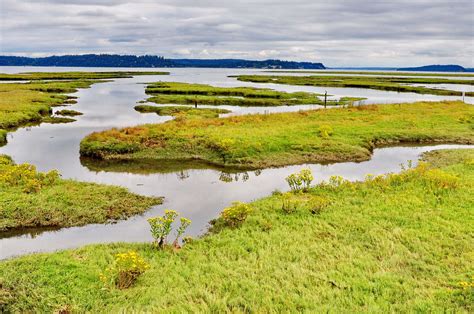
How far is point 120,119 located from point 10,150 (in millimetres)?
18570

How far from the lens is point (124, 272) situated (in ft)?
38.4

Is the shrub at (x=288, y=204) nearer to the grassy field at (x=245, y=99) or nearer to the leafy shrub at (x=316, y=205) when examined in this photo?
the leafy shrub at (x=316, y=205)

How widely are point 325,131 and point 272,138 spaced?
529 cm

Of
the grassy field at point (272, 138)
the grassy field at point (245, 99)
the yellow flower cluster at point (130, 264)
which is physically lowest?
the yellow flower cluster at point (130, 264)

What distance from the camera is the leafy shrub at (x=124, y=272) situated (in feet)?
37.9

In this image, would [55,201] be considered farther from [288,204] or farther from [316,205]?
[316,205]

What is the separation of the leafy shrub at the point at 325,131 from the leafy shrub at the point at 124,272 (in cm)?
2464

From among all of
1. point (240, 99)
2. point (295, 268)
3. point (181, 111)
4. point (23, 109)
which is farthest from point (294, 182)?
point (240, 99)

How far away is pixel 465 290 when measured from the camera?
1048 cm

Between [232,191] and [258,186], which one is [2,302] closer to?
[232,191]

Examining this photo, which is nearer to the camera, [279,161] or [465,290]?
[465,290]

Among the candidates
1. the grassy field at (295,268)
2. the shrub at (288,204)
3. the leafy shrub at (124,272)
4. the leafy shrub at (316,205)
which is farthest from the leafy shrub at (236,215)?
the leafy shrub at (124,272)

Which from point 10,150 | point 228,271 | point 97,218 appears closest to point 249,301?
point 228,271

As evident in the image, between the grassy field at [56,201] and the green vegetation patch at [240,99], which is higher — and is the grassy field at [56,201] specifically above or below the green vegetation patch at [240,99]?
below
